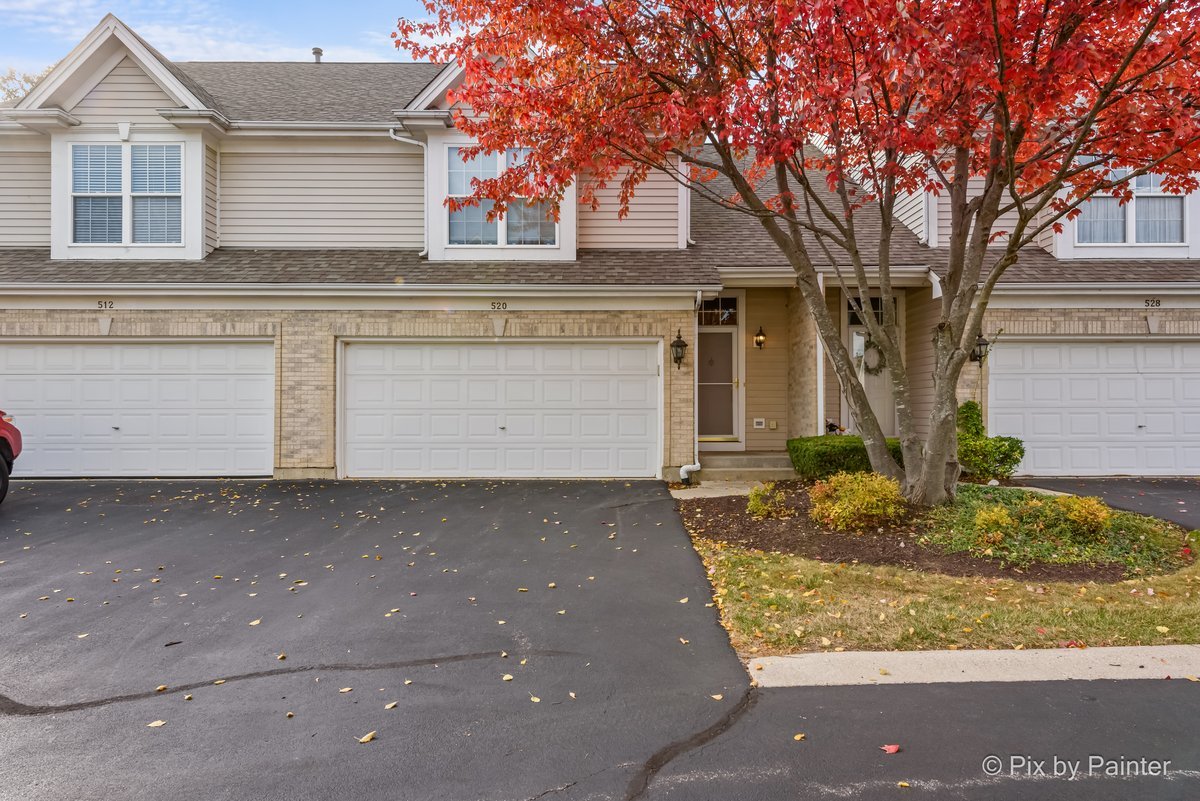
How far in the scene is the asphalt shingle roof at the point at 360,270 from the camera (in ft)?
33.5

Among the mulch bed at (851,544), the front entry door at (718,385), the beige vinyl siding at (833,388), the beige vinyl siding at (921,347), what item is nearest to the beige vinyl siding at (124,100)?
the front entry door at (718,385)

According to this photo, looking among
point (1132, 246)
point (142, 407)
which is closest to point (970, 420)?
point (1132, 246)

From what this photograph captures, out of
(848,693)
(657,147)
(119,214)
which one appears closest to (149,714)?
(848,693)

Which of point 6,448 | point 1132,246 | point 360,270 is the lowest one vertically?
point 6,448

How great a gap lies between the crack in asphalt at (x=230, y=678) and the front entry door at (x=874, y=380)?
9690mm

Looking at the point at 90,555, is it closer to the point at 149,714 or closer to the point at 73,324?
the point at 149,714

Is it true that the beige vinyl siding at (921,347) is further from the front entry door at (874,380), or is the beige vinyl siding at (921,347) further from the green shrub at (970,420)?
the green shrub at (970,420)

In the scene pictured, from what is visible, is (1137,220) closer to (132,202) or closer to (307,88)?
(307,88)

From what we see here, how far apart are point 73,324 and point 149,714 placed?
948cm

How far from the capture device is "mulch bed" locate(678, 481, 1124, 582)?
5410mm

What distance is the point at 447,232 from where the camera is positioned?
36.2 feet

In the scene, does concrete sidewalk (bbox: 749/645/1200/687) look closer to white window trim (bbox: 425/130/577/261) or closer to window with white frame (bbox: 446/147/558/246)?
white window trim (bbox: 425/130/577/261)

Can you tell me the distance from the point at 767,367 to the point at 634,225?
3.72 m

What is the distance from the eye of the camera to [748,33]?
6.77 metres
